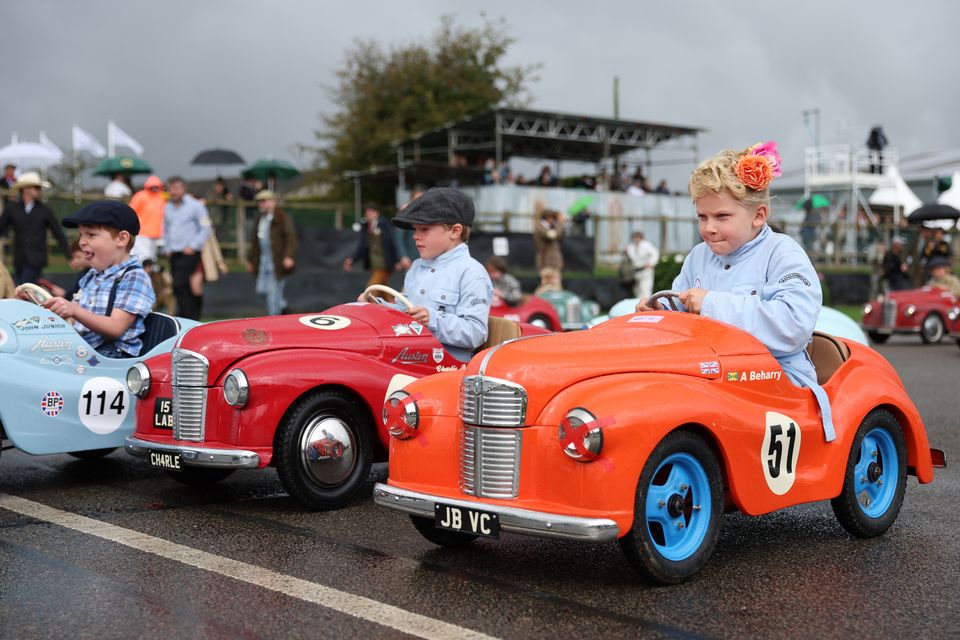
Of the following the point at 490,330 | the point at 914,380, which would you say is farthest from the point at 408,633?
the point at 914,380

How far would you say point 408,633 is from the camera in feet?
12.2

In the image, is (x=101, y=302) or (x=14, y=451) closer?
(x=101, y=302)

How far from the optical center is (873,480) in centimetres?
530

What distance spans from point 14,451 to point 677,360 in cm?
544

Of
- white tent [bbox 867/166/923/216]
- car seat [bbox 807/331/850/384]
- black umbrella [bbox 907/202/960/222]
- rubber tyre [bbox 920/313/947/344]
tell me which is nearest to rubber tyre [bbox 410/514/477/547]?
car seat [bbox 807/331/850/384]

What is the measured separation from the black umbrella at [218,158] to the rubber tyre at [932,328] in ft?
54.4

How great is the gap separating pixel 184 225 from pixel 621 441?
1174 cm

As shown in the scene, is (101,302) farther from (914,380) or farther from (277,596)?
(914,380)

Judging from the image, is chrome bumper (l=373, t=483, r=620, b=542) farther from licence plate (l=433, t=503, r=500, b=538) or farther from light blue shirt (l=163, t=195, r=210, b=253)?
light blue shirt (l=163, t=195, r=210, b=253)

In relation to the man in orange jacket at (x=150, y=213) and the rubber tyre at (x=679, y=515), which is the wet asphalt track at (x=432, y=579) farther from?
the man in orange jacket at (x=150, y=213)

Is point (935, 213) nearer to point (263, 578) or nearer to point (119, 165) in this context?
point (119, 165)

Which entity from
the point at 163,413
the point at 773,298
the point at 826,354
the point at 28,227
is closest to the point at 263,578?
the point at 163,413

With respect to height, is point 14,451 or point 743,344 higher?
point 743,344

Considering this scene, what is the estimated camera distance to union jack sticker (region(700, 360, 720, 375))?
4.49 m
